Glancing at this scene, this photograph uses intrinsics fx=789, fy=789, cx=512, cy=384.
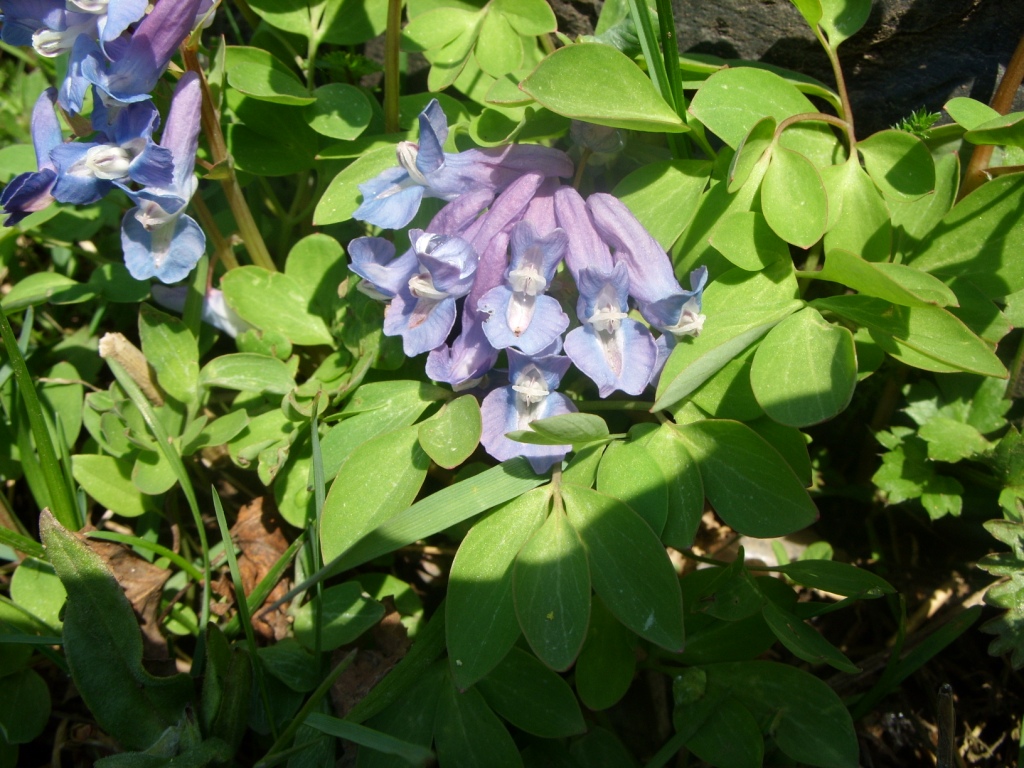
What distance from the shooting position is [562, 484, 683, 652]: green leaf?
1582mm

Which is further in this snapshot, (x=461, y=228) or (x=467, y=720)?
(x=461, y=228)

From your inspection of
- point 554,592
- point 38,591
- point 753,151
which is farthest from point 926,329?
point 38,591

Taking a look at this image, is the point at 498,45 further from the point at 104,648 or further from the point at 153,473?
the point at 104,648

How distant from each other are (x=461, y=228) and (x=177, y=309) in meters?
1.12

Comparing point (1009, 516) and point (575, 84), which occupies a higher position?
point (575, 84)

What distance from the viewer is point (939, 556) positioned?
242 cm

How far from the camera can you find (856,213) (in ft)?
6.16

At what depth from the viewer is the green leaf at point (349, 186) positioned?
2094mm

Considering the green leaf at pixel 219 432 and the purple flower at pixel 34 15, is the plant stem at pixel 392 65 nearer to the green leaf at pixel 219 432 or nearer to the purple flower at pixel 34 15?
the purple flower at pixel 34 15

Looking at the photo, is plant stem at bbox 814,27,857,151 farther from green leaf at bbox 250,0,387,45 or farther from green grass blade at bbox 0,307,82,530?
green grass blade at bbox 0,307,82,530

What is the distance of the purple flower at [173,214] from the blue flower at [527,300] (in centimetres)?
80

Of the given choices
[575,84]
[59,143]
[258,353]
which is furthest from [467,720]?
[59,143]

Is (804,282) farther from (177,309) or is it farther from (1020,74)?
(177,309)

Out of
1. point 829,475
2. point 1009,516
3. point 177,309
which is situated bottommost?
point 829,475
